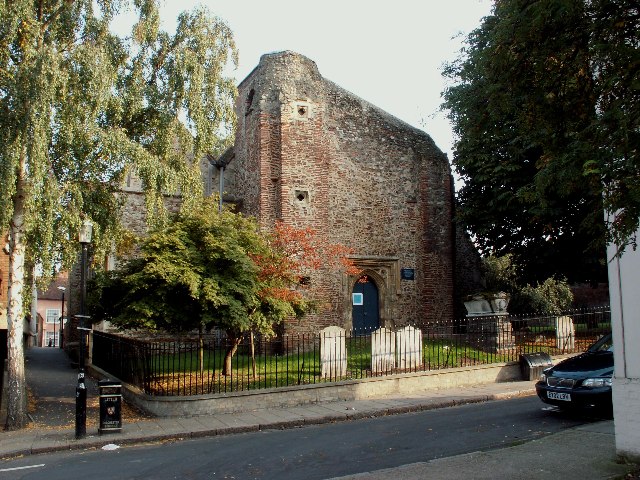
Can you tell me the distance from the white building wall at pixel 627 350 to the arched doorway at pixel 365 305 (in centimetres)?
1558

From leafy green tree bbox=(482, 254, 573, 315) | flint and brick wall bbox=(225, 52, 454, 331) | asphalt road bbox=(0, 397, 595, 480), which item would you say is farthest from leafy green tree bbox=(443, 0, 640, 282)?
leafy green tree bbox=(482, 254, 573, 315)

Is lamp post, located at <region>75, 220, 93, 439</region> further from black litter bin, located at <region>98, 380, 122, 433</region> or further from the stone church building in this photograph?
the stone church building

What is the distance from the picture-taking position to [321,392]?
44.3ft

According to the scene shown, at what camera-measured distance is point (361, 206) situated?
2342cm

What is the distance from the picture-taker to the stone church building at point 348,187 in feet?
70.2

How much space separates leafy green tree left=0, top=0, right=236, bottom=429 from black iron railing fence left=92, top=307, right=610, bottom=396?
323cm

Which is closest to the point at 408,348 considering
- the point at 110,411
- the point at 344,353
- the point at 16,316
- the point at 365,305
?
the point at 344,353

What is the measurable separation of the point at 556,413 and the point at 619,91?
677cm

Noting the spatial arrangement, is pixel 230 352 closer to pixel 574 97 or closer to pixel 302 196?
pixel 302 196

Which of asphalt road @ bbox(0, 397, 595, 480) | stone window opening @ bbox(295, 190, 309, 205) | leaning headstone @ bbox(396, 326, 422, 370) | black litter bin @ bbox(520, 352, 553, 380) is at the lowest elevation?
asphalt road @ bbox(0, 397, 595, 480)

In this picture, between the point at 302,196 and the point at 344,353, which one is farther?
the point at 302,196

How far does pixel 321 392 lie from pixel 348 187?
446 inches

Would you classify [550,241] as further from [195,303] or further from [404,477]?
[404,477]

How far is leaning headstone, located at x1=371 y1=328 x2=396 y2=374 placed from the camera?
48.9 feet
